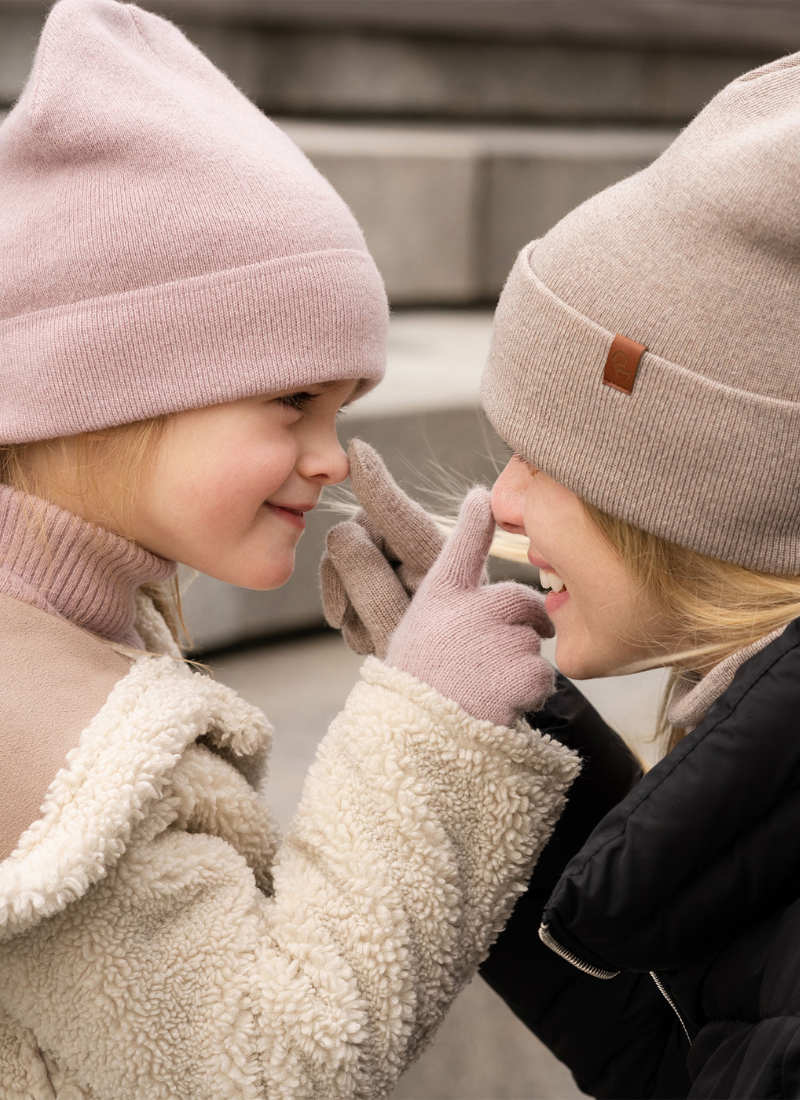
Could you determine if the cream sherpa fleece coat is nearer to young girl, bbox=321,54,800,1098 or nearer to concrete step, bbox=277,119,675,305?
young girl, bbox=321,54,800,1098

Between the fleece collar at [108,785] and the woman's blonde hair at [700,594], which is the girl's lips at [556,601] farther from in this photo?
the fleece collar at [108,785]

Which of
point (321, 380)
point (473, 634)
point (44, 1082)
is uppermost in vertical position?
point (321, 380)

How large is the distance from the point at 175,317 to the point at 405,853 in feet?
1.55

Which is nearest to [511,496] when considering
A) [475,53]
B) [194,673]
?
[194,673]

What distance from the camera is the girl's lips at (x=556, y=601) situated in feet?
3.16

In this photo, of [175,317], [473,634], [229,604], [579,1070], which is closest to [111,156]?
[175,317]

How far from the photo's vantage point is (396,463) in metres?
2.07

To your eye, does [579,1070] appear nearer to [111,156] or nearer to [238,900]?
[238,900]

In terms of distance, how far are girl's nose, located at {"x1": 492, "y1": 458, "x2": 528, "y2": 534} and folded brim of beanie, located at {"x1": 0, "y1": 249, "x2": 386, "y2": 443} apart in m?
0.19

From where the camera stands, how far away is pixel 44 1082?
0.83m

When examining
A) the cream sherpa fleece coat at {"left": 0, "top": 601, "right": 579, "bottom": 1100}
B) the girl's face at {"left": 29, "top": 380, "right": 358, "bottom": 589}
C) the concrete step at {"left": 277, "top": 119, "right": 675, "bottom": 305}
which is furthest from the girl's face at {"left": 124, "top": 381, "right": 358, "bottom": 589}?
the concrete step at {"left": 277, "top": 119, "right": 675, "bottom": 305}

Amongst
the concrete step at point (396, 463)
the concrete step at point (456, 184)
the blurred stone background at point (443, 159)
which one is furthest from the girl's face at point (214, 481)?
the concrete step at point (456, 184)

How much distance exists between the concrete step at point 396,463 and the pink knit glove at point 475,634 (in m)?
1.00

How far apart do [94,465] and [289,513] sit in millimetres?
192
